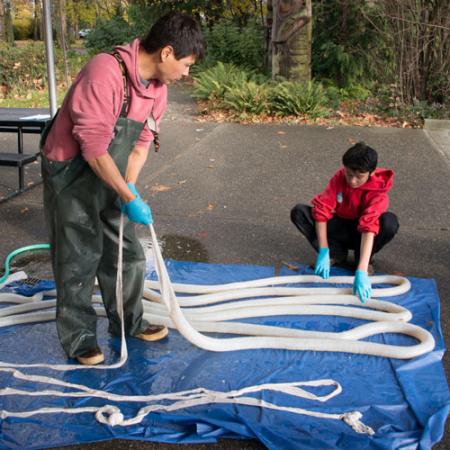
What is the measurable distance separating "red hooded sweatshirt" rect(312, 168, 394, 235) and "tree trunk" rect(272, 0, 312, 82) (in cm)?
657

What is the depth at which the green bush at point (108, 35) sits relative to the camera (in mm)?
16812

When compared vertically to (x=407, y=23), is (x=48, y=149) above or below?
below

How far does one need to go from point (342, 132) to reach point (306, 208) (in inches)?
183

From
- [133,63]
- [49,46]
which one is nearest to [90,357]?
[133,63]

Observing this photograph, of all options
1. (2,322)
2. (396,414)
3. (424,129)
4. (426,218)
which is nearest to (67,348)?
(2,322)

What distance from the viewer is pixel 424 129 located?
8.38 m

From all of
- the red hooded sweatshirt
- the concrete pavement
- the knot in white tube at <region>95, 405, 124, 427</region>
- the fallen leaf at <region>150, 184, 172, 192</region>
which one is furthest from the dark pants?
the fallen leaf at <region>150, 184, 172, 192</region>

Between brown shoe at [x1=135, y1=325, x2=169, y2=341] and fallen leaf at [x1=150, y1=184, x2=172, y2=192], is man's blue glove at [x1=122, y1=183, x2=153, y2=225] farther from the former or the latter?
fallen leaf at [x1=150, y1=184, x2=172, y2=192]

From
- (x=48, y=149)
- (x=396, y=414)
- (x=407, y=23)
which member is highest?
(x=407, y=23)

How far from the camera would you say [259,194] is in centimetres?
554

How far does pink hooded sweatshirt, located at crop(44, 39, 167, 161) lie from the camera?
86.4 inches

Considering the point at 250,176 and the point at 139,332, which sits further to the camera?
the point at 250,176

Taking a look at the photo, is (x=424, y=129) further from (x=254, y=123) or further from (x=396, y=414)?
(x=396, y=414)

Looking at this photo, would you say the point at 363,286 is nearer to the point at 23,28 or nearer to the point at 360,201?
the point at 360,201
